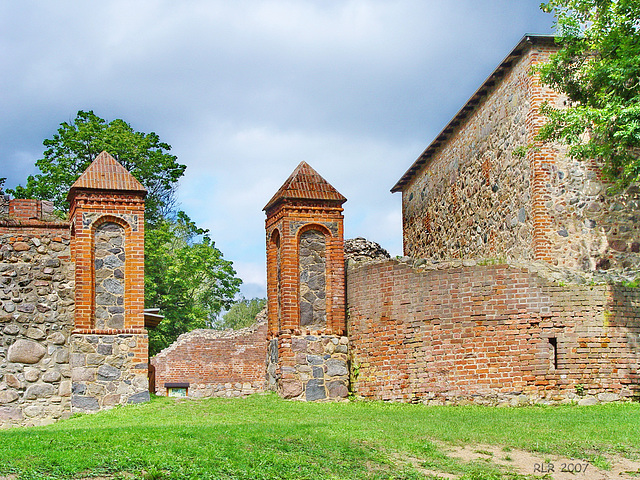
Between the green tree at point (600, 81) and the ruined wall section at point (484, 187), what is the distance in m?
1.90

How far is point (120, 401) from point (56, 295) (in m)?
2.34

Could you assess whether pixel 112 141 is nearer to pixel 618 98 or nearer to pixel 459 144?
pixel 459 144

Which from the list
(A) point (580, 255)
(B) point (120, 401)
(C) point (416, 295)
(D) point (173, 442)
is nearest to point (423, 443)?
(D) point (173, 442)

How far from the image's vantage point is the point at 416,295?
14477 millimetres

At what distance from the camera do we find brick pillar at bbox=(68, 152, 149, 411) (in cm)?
1426

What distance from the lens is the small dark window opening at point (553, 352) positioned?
13.8 metres

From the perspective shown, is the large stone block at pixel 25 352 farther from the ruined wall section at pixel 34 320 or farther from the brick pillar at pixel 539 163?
the brick pillar at pixel 539 163

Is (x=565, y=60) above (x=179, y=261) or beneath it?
above

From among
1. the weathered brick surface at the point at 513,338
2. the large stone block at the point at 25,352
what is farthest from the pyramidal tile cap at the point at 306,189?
the large stone block at the point at 25,352

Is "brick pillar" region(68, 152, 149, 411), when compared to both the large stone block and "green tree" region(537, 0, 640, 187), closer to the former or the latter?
the large stone block

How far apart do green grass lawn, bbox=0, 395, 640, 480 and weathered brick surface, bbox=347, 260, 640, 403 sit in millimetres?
680

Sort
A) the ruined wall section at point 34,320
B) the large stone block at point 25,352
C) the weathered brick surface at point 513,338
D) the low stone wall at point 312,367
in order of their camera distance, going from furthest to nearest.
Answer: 1. the low stone wall at point 312,367
2. the large stone block at point 25,352
3. the ruined wall section at point 34,320
4. the weathered brick surface at point 513,338

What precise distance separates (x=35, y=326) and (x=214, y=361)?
11661mm

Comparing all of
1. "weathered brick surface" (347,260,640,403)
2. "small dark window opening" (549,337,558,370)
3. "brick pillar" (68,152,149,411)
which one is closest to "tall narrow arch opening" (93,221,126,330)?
"brick pillar" (68,152,149,411)
